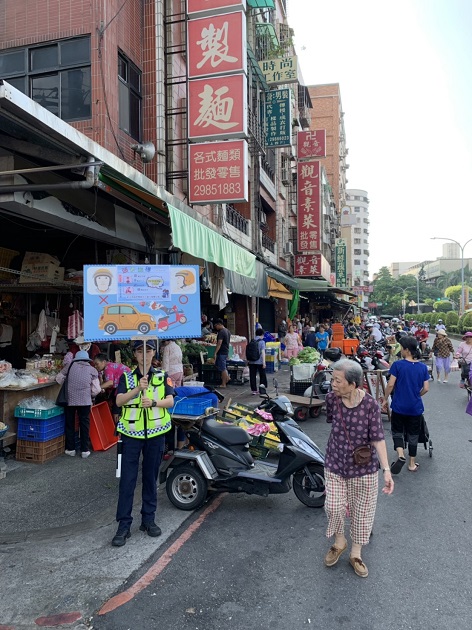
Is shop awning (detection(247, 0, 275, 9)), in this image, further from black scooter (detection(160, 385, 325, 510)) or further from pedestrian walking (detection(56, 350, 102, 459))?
black scooter (detection(160, 385, 325, 510))

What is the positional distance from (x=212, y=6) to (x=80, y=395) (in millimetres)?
7956

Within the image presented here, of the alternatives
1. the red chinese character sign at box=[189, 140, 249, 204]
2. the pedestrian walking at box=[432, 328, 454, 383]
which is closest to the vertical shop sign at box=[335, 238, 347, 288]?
the pedestrian walking at box=[432, 328, 454, 383]

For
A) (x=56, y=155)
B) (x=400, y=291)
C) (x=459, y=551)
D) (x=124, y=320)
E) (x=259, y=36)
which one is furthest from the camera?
(x=400, y=291)

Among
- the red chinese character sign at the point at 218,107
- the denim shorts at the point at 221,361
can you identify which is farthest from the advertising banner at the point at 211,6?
the denim shorts at the point at 221,361

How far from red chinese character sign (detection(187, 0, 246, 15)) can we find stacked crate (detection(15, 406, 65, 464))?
26.7ft

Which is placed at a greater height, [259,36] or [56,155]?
[259,36]

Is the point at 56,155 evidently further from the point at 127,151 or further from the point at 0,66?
the point at 0,66

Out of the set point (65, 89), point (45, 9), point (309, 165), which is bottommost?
point (65, 89)

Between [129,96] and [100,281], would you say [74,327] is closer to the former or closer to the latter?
[100,281]

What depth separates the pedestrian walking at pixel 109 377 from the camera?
24.8 feet

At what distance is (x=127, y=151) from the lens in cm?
1003

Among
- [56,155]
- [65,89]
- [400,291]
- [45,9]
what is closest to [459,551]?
[56,155]

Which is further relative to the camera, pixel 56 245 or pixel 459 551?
pixel 56 245

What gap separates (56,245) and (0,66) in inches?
159
